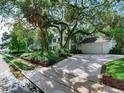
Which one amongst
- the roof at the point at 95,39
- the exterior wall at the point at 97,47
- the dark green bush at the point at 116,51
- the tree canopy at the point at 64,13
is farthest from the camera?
the roof at the point at 95,39

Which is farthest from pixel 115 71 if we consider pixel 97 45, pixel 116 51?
pixel 97 45

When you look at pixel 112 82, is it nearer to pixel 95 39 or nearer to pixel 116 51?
Answer: pixel 116 51

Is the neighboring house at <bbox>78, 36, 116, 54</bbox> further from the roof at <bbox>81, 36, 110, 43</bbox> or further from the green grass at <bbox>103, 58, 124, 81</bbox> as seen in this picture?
the green grass at <bbox>103, 58, 124, 81</bbox>

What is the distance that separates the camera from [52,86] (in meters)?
12.2

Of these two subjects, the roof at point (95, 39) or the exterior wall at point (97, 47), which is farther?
the roof at point (95, 39)

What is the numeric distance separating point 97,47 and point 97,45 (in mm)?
364

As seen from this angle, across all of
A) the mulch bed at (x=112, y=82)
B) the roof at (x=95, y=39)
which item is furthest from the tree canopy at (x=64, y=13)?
the mulch bed at (x=112, y=82)

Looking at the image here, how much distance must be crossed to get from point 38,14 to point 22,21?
431 centimetres

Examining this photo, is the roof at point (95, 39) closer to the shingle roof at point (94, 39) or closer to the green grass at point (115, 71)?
the shingle roof at point (94, 39)

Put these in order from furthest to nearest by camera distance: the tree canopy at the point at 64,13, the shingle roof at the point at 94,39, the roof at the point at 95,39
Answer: the shingle roof at the point at 94,39 < the roof at the point at 95,39 < the tree canopy at the point at 64,13

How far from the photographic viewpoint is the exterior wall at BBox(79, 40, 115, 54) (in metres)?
36.5

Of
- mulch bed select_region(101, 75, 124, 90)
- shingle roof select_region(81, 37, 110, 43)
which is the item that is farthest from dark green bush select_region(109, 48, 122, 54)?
mulch bed select_region(101, 75, 124, 90)

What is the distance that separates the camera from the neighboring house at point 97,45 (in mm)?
36562

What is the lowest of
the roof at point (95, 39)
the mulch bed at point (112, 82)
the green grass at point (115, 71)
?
the mulch bed at point (112, 82)
